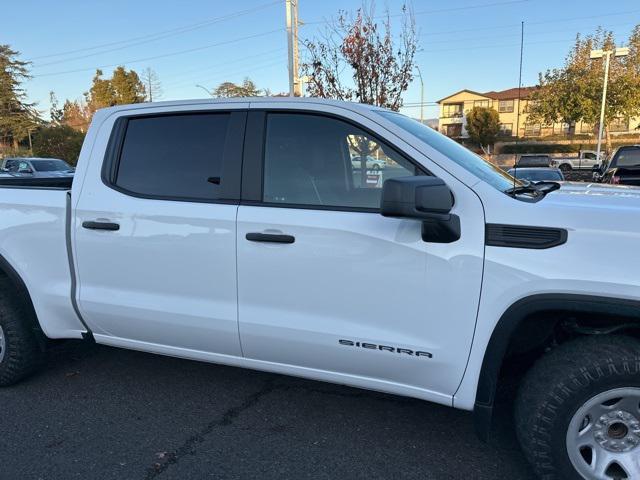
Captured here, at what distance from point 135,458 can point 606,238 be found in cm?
265

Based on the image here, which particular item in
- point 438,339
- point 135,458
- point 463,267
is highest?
point 463,267

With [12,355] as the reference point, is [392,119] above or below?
above

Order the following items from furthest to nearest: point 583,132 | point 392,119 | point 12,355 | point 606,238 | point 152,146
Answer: point 583,132
point 12,355
point 152,146
point 392,119
point 606,238

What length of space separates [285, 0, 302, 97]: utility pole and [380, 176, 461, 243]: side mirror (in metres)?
10.9


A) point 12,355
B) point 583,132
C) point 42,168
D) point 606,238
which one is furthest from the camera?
point 583,132

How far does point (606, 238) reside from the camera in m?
2.21

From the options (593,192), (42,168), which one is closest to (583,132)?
(42,168)

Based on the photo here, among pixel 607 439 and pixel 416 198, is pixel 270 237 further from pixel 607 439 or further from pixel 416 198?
pixel 607 439

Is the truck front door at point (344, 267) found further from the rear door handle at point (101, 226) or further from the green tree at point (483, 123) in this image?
the green tree at point (483, 123)

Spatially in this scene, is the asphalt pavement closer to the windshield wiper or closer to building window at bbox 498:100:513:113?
the windshield wiper

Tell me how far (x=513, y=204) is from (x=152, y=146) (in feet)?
7.23

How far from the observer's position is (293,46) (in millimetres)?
13695

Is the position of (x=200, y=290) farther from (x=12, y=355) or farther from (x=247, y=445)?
(x=12, y=355)

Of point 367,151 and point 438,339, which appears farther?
point 367,151
